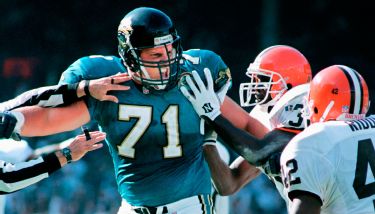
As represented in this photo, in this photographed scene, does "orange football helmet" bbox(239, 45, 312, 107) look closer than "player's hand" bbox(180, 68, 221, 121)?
No

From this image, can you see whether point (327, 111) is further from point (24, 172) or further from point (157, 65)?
point (24, 172)

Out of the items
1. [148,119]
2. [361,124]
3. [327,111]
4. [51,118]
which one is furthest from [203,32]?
[361,124]

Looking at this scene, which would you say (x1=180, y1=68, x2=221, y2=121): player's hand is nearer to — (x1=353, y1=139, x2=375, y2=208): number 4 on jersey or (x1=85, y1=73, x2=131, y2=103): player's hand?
(x1=85, y1=73, x2=131, y2=103): player's hand

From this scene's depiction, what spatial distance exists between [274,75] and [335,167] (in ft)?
4.30

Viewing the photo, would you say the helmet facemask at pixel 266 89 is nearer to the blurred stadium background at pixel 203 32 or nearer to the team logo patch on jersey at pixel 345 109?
the team logo patch on jersey at pixel 345 109

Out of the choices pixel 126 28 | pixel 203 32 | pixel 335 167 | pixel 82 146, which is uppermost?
pixel 126 28

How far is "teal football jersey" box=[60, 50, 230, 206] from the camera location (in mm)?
3922

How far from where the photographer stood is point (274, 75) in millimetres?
4414

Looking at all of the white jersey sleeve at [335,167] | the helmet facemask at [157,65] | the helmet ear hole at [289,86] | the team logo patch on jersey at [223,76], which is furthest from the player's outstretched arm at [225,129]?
the helmet ear hole at [289,86]

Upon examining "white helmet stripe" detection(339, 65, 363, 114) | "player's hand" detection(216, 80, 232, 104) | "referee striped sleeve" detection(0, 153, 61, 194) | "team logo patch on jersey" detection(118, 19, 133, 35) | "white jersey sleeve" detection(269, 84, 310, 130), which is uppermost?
"team logo patch on jersey" detection(118, 19, 133, 35)

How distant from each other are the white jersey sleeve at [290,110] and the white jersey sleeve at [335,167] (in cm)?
64

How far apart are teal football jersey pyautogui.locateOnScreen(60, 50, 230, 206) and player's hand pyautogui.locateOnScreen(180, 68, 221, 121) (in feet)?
0.64

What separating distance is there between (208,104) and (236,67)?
7.83 meters

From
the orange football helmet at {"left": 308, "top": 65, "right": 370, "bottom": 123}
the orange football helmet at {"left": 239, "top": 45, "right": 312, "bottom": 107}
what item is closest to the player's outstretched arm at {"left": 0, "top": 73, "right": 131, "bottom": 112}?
the orange football helmet at {"left": 239, "top": 45, "right": 312, "bottom": 107}
